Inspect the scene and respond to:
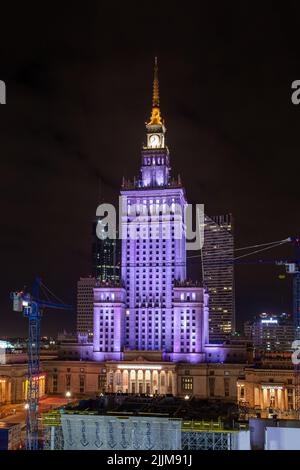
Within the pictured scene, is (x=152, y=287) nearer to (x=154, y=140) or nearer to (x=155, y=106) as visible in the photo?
(x=154, y=140)

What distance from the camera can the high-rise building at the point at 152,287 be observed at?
135 m

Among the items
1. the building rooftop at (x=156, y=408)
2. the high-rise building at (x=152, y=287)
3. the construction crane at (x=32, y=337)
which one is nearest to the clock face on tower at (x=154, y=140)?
the high-rise building at (x=152, y=287)

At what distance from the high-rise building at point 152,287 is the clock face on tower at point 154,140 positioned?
2504 millimetres

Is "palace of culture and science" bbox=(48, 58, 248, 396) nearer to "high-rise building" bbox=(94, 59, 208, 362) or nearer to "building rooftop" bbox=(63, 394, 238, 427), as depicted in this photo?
"high-rise building" bbox=(94, 59, 208, 362)

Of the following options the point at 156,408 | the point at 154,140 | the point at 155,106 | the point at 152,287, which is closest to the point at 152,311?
the point at 152,287

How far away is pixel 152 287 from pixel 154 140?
1551 inches

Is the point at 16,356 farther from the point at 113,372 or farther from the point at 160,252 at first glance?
the point at 160,252

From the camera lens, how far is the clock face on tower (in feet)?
488

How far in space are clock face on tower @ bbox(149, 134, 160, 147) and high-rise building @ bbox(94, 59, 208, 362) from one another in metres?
2.50

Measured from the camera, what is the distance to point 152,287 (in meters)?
141

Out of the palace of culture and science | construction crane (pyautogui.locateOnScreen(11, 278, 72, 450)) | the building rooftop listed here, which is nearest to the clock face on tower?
the palace of culture and science

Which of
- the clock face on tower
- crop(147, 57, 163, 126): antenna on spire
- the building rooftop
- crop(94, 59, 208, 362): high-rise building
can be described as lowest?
the building rooftop

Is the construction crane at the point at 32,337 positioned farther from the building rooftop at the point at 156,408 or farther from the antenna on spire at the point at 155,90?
the antenna on spire at the point at 155,90

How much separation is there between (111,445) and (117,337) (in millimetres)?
76760
